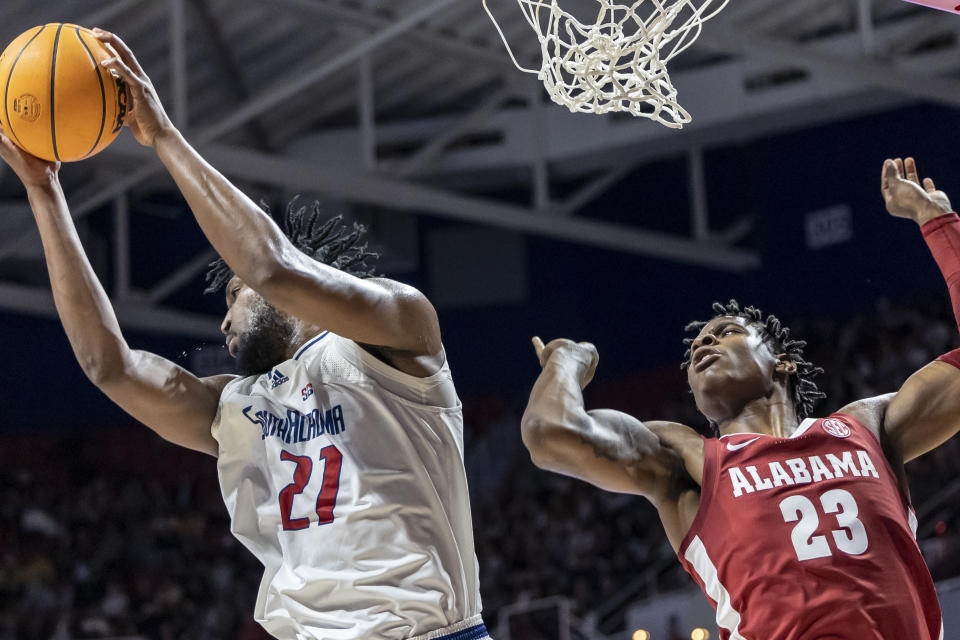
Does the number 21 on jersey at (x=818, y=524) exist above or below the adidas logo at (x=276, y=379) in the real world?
below

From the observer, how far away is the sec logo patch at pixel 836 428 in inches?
132

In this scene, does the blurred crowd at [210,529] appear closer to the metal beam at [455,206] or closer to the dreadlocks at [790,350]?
the metal beam at [455,206]

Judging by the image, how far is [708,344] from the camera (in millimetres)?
3639

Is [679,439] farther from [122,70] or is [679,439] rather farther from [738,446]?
[122,70]

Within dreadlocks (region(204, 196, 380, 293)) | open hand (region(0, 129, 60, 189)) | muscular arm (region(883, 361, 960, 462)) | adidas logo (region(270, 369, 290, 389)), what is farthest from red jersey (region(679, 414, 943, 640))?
open hand (region(0, 129, 60, 189))

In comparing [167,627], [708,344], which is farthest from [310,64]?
[708,344]

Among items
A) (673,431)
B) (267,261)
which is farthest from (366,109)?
(267,261)

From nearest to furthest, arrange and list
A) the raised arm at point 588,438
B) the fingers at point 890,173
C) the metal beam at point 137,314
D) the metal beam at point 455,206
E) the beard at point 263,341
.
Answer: the beard at point 263,341 → the raised arm at point 588,438 → the fingers at point 890,173 → the metal beam at point 455,206 → the metal beam at point 137,314

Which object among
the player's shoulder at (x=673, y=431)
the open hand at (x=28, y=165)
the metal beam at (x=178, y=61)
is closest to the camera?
the open hand at (x=28, y=165)

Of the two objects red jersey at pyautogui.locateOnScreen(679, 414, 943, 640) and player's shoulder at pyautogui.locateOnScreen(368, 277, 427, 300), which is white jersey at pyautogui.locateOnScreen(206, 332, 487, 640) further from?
red jersey at pyautogui.locateOnScreen(679, 414, 943, 640)

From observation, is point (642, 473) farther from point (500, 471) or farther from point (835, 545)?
point (500, 471)

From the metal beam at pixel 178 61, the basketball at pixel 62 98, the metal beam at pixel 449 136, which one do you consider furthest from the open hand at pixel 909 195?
the metal beam at pixel 449 136

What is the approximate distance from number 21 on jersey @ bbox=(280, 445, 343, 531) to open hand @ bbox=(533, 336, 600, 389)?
826 millimetres

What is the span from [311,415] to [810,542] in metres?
1.41
